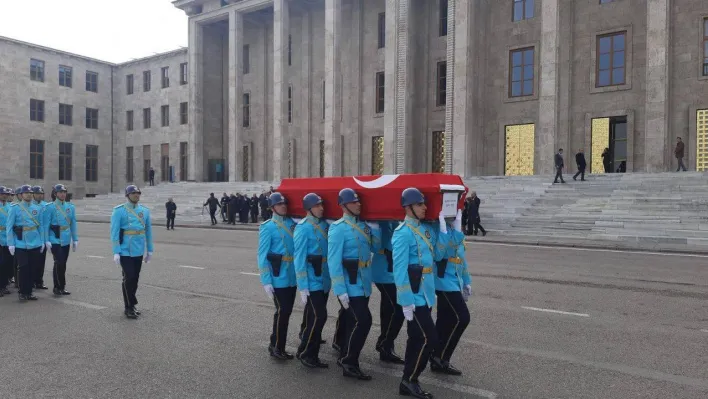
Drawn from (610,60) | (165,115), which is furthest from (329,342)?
(165,115)

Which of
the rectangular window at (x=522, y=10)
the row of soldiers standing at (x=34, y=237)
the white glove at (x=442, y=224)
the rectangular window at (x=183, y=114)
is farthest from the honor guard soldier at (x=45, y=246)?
the rectangular window at (x=183, y=114)

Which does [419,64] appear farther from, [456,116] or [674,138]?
[674,138]

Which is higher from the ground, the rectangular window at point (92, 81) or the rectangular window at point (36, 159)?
the rectangular window at point (92, 81)

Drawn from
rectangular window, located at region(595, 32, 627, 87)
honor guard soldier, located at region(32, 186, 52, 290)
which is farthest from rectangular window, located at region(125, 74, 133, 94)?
honor guard soldier, located at region(32, 186, 52, 290)

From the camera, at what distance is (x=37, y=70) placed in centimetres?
4925

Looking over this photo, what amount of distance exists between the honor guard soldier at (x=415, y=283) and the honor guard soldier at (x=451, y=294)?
397 millimetres

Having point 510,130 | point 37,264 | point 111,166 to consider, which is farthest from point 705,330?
point 111,166

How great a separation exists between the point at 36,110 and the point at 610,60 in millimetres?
45970

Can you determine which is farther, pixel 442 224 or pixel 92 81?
pixel 92 81

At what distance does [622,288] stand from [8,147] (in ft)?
166

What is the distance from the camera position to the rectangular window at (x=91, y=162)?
53938 mm

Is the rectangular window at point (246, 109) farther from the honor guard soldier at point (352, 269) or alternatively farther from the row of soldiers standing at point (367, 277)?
the honor guard soldier at point (352, 269)

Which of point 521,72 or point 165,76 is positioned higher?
point 165,76

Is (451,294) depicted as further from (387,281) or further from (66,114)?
(66,114)
